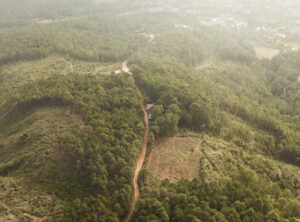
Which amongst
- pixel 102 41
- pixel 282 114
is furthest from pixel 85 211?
pixel 102 41

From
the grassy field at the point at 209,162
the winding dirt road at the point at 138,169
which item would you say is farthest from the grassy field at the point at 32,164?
the grassy field at the point at 209,162

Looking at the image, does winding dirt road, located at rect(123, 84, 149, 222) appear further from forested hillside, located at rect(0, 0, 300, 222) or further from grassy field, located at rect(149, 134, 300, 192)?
grassy field, located at rect(149, 134, 300, 192)

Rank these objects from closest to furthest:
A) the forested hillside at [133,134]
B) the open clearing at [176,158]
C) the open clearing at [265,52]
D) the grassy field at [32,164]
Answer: the grassy field at [32,164], the forested hillside at [133,134], the open clearing at [176,158], the open clearing at [265,52]

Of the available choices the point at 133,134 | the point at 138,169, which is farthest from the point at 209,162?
the point at 133,134

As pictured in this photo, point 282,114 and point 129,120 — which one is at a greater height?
point 129,120

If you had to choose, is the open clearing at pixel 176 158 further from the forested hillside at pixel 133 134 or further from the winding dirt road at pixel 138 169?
the winding dirt road at pixel 138 169

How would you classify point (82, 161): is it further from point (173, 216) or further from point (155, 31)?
point (155, 31)
